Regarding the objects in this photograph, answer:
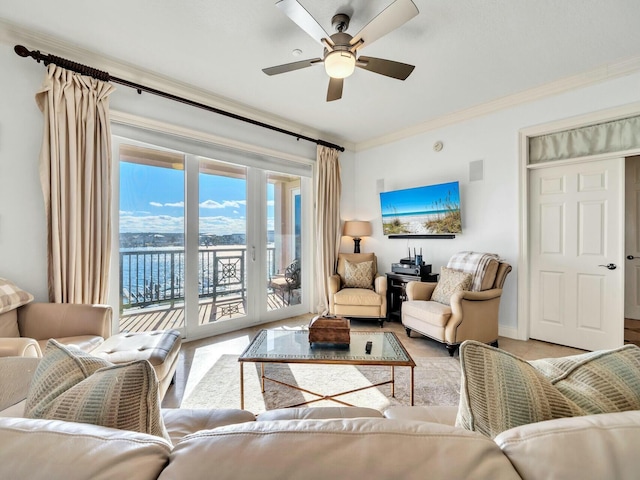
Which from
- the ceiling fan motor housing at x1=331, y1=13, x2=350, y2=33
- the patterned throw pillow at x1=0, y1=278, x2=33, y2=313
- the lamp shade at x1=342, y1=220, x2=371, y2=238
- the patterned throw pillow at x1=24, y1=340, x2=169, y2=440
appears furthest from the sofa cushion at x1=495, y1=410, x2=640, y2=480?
the lamp shade at x1=342, y1=220, x2=371, y2=238

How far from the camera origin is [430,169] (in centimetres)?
389

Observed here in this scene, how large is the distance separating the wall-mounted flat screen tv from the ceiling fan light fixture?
2158mm

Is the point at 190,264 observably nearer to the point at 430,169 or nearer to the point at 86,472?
the point at 86,472

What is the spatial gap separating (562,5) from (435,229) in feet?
7.69

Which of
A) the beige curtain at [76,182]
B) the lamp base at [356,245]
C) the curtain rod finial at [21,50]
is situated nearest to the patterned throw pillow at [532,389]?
the beige curtain at [76,182]

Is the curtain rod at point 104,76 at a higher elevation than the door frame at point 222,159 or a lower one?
higher

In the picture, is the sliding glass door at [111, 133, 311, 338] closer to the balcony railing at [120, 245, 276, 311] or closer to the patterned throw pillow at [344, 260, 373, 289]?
the balcony railing at [120, 245, 276, 311]

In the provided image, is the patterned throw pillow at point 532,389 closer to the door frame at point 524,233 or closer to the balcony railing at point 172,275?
the door frame at point 524,233

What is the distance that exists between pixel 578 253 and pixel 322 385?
288cm

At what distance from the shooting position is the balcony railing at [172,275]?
2.83 meters

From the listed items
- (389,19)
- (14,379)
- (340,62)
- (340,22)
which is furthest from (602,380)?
(340,22)

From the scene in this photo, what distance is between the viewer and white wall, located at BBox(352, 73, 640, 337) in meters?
2.82

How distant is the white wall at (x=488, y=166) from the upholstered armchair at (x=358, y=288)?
571mm

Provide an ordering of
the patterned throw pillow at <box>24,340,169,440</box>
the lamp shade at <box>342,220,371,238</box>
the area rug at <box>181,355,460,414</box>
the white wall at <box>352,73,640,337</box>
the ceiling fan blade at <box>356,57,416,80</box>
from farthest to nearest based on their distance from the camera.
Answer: the lamp shade at <box>342,220,371,238</box>, the white wall at <box>352,73,640,337</box>, the ceiling fan blade at <box>356,57,416,80</box>, the area rug at <box>181,355,460,414</box>, the patterned throw pillow at <box>24,340,169,440</box>
